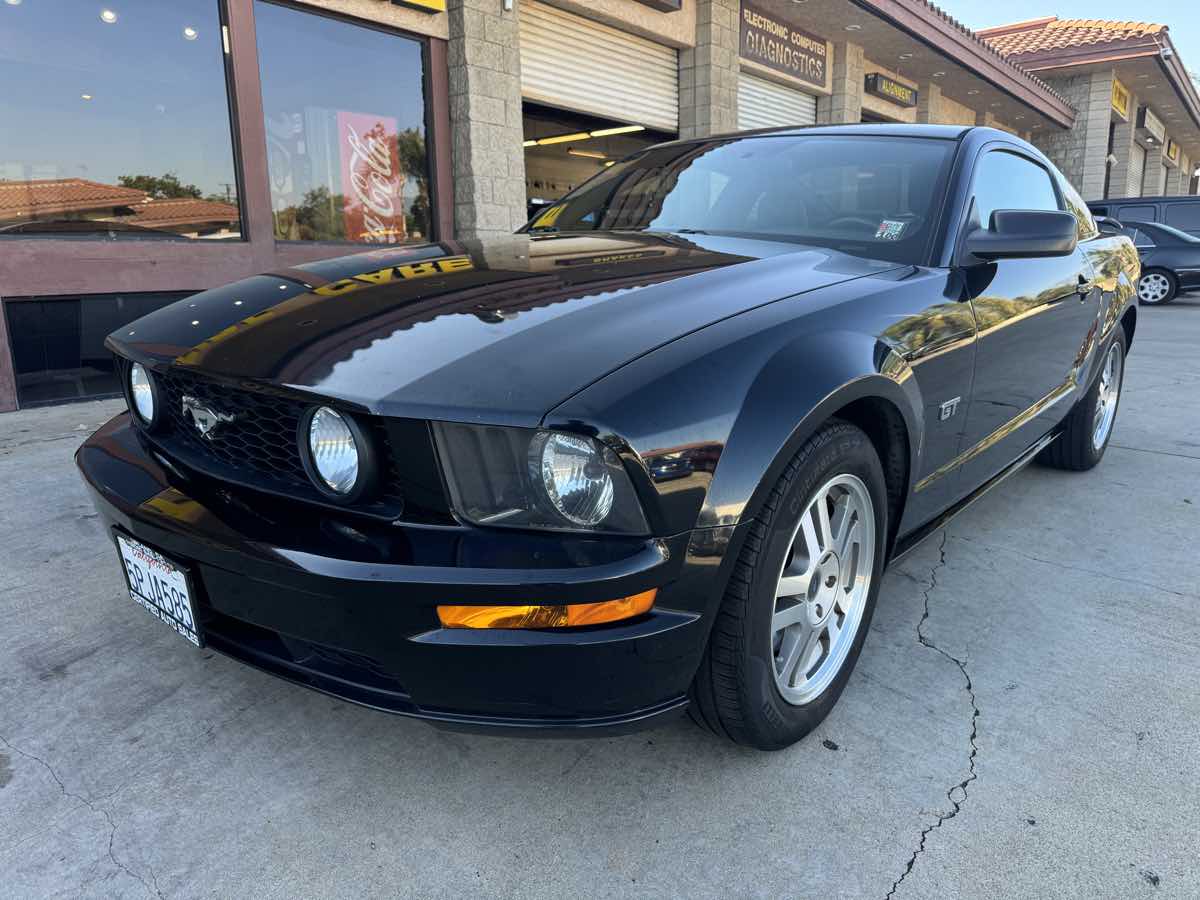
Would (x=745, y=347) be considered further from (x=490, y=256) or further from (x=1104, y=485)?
(x=1104, y=485)

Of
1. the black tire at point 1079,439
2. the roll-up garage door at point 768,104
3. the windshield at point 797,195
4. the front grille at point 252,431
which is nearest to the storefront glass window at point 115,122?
the windshield at point 797,195

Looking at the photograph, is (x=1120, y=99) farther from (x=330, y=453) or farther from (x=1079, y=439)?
(x=330, y=453)

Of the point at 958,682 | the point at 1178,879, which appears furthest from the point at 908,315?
the point at 1178,879

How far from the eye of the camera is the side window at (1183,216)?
13.6m

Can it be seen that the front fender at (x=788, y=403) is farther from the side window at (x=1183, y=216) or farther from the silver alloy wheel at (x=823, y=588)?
the side window at (x=1183, y=216)

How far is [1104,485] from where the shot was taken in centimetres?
381

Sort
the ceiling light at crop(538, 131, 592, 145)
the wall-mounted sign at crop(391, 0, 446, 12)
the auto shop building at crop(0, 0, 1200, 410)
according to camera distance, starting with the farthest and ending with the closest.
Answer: the ceiling light at crop(538, 131, 592, 145), the wall-mounted sign at crop(391, 0, 446, 12), the auto shop building at crop(0, 0, 1200, 410)

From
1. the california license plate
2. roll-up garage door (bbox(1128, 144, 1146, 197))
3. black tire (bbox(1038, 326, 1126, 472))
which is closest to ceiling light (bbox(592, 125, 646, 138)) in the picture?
black tire (bbox(1038, 326, 1126, 472))

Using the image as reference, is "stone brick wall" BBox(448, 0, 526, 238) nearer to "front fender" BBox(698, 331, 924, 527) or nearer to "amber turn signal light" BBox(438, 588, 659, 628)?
"front fender" BBox(698, 331, 924, 527)

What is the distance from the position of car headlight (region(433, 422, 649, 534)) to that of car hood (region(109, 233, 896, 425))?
5 centimetres

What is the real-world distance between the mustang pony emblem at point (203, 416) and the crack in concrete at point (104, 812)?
0.75 metres

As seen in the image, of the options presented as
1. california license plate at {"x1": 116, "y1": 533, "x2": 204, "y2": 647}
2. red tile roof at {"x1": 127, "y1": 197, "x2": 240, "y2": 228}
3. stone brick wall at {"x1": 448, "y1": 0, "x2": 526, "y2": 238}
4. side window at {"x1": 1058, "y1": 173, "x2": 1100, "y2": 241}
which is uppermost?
stone brick wall at {"x1": 448, "y1": 0, "x2": 526, "y2": 238}

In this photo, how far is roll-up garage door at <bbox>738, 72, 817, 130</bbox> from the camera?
437 inches

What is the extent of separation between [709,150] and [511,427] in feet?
6.71
